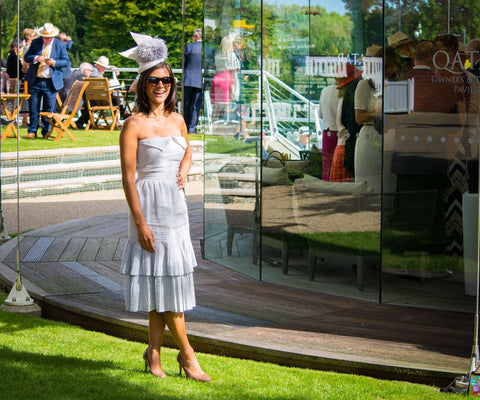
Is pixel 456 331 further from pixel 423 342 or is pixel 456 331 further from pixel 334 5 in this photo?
pixel 334 5

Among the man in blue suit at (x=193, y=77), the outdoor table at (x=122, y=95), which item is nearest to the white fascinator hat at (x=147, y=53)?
the man in blue suit at (x=193, y=77)

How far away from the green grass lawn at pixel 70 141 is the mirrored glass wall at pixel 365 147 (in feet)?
23.7

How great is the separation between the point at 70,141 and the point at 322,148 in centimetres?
856

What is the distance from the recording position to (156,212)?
3963mm

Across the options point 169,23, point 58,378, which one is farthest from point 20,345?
point 169,23

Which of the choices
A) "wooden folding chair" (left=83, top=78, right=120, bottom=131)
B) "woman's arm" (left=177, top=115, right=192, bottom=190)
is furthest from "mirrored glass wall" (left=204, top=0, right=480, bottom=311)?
"wooden folding chair" (left=83, top=78, right=120, bottom=131)

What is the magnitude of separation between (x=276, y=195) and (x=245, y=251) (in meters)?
0.60

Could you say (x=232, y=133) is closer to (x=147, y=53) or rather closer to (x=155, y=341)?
(x=147, y=53)

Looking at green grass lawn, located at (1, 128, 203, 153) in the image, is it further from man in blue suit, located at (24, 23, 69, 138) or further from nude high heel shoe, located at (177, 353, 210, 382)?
nude high heel shoe, located at (177, 353, 210, 382)

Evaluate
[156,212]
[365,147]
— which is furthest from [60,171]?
[156,212]

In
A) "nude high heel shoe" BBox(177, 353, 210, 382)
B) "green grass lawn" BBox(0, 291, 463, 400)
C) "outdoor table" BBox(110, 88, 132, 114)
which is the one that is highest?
"outdoor table" BBox(110, 88, 132, 114)

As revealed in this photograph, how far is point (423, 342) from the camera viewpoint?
4.82 metres

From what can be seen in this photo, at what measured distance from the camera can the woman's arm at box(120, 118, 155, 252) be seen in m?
3.91

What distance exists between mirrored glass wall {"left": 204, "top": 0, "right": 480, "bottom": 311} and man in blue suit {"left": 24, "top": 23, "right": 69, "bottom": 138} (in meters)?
7.57
